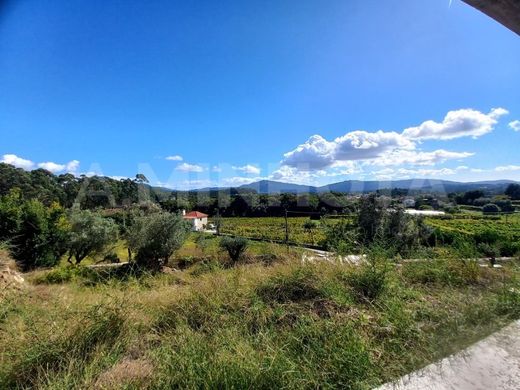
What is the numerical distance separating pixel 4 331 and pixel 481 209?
88.8 feet

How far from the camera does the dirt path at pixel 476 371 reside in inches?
71.7

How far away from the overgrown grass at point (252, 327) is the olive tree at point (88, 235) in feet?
58.3

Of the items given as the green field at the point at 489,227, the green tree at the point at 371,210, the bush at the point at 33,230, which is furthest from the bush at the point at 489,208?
the bush at the point at 33,230

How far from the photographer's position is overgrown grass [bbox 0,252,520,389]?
1811 millimetres

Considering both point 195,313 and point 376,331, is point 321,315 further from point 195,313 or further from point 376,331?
point 195,313

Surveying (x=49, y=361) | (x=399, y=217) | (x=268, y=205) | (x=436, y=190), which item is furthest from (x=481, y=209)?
(x=49, y=361)

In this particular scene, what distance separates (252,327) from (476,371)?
1.58 metres

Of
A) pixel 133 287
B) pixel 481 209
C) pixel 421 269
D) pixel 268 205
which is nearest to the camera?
pixel 133 287

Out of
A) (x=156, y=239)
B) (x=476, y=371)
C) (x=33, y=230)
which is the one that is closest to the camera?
(x=476, y=371)

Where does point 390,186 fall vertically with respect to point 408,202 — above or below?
above

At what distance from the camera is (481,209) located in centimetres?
2206

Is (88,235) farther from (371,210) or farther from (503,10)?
(503,10)

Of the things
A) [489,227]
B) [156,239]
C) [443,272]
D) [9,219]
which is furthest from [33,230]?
[489,227]

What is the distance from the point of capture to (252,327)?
244 centimetres
